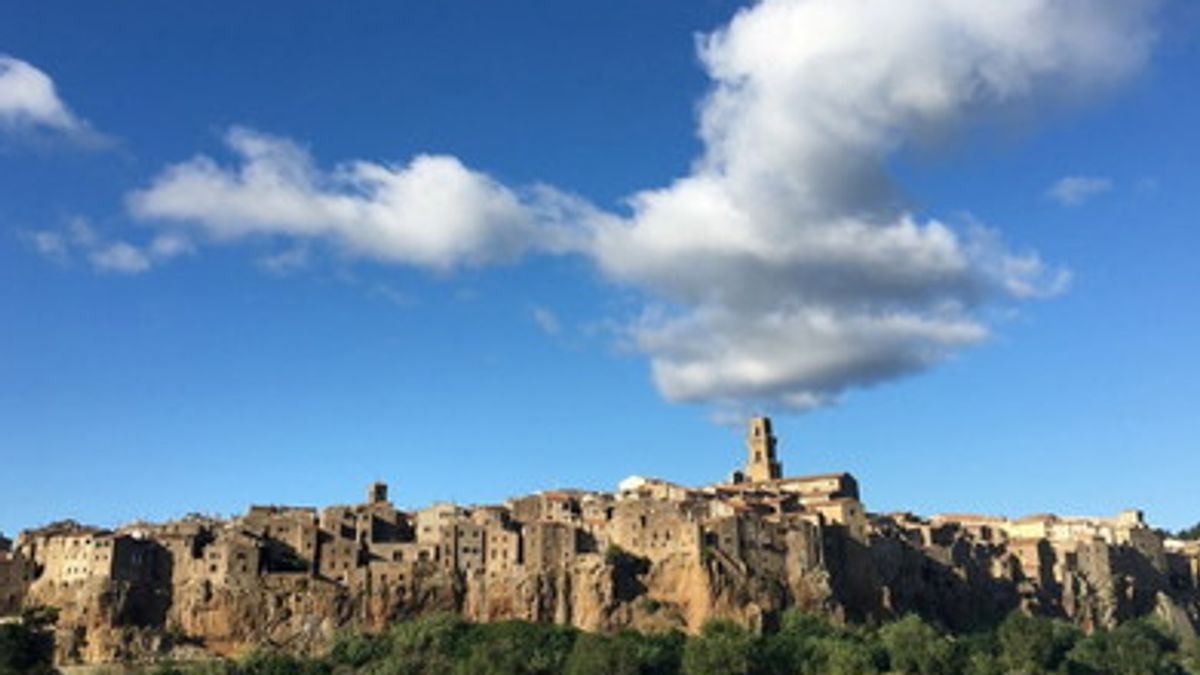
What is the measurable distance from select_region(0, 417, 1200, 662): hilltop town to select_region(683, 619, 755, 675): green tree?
2684mm

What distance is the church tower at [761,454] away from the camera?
12500 cm

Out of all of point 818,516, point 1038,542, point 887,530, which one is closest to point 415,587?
point 818,516

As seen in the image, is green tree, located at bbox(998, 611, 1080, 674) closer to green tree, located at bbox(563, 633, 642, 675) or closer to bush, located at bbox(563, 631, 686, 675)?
bush, located at bbox(563, 631, 686, 675)

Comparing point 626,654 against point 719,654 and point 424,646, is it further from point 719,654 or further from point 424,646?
point 424,646

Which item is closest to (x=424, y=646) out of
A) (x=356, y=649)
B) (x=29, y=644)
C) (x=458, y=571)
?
(x=356, y=649)

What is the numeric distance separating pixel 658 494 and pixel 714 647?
78.1 ft

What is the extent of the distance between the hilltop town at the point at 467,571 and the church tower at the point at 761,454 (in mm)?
23323

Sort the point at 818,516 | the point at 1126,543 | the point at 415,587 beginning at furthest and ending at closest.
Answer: the point at 1126,543
the point at 818,516
the point at 415,587

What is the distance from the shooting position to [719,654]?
80438 mm

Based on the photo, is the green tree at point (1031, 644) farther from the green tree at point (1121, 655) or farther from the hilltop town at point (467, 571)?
the hilltop town at point (467, 571)

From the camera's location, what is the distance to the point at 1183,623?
11131 centimetres

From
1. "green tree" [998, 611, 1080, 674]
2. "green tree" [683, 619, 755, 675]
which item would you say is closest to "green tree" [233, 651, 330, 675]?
"green tree" [683, 619, 755, 675]

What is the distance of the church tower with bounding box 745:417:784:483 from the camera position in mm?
125000

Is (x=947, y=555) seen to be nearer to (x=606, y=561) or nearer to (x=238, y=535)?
(x=606, y=561)
